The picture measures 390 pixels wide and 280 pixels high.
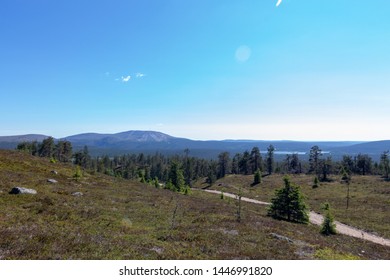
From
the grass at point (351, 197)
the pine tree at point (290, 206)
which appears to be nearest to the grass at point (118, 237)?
the pine tree at point (290, 206)

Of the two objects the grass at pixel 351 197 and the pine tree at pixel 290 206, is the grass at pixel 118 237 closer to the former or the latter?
the pine tree at pixel 290 206

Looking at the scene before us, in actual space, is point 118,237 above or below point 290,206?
above

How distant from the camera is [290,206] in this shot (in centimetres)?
3922

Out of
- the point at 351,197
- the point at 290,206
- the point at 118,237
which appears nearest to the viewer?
the point at 118,237

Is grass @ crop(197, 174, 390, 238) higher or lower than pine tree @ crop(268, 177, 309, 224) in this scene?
lower

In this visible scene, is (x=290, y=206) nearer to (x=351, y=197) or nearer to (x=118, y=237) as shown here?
(x=118, y=237)

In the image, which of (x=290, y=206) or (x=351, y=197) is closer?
(x=290, y=206)

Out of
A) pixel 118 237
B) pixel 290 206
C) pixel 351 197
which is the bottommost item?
pixel 351 197

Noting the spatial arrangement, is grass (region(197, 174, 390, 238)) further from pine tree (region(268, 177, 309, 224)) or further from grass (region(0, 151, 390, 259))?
grass (region(0, 151, 390, 259))

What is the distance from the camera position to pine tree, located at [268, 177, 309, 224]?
38.6 meters

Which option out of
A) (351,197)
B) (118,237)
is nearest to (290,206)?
(118,237)

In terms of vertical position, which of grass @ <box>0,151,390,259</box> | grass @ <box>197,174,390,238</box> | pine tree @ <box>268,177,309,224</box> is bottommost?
grass @ <box>197,174,390,238</box>

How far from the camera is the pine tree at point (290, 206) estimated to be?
127 feet

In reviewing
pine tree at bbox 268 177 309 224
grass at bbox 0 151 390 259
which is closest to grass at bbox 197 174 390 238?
pine tree at bbox 268 177 309 224
